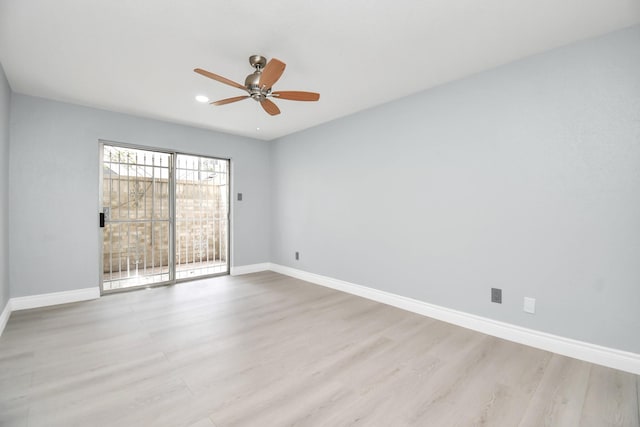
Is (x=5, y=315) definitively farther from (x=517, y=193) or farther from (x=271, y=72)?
(x=517, y=193)

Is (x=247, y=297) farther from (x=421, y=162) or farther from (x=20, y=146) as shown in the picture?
(x=20, y=146)

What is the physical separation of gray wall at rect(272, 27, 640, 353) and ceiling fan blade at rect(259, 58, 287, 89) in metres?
1.79

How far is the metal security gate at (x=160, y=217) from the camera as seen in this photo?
4.08 metres

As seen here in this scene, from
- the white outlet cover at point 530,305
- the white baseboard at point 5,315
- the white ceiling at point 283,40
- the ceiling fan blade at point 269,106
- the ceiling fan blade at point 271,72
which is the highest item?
the white ceiling at point 283,40

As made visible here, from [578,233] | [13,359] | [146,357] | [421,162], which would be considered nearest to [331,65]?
[421,162]

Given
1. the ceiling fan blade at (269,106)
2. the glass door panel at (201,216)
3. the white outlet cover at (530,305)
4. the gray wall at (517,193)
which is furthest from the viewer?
the glass door panel at (201,216)

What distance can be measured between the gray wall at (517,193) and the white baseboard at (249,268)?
6.71 feet

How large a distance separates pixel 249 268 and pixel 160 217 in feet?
5.60

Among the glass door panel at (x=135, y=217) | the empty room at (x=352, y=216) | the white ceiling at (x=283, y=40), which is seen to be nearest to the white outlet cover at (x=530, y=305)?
the empty room at (x=352, y=216)

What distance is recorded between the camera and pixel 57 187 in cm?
356

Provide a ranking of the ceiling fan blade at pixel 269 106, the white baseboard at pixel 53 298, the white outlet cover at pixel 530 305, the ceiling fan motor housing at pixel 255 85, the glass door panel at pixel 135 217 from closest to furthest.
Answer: the ceiling fan motor housing at pixel 255 85 < the white outlet cover at pixel 530 305 < the ceiling fan blade at pixel 269 106 < the white baseboard at pixel 53 298 < the glass door panel at pixel 135 217

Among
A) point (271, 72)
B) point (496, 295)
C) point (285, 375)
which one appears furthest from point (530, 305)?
point (271, 72)

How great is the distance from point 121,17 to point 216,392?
2605mm

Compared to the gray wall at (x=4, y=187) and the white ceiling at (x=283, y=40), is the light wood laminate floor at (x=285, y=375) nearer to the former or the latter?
the gray wall at (x=4, y=187)
